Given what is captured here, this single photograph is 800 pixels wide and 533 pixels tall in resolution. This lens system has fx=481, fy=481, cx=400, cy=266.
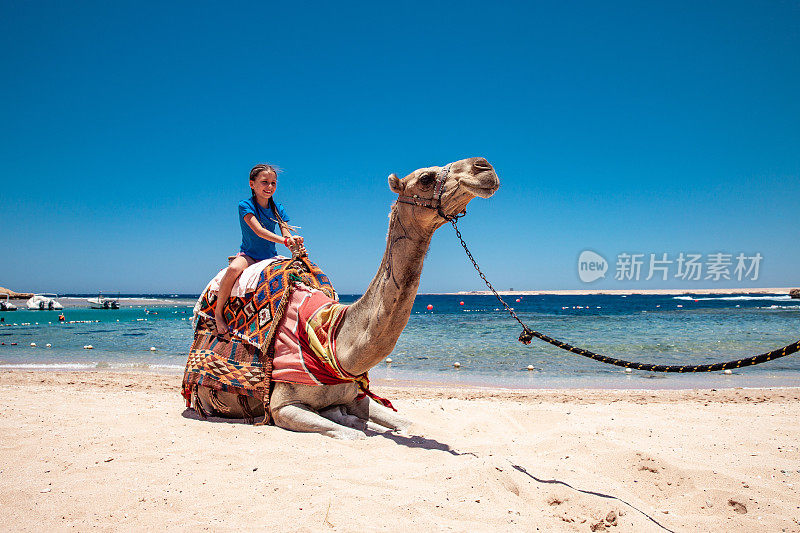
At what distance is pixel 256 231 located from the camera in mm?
4988

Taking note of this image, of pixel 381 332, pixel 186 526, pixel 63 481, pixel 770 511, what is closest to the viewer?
pixel 186 526

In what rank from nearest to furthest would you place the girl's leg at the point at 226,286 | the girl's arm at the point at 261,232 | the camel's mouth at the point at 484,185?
1. the camel's mouth at the point at 484,185
2. the girl's arm at the point at 261,232
3. the girl's leg at the point at 226,286

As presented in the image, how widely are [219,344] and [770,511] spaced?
4.87 m

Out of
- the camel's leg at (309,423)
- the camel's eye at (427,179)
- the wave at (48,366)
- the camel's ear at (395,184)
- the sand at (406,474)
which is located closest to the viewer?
the sand at (406,474)

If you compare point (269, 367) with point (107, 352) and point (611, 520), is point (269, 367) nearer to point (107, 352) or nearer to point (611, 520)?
point (611, 520)

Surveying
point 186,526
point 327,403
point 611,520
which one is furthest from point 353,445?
point 611,520

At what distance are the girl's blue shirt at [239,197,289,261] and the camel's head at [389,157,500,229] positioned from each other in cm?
201

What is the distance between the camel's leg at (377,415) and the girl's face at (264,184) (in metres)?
2.43

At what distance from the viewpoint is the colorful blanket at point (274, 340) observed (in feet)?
14.8

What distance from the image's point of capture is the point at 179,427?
4.88m

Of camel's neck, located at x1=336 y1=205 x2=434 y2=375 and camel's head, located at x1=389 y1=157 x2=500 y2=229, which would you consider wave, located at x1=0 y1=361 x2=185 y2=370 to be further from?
camel's head, located at x1=389 y1=157 x2=500 y2=229

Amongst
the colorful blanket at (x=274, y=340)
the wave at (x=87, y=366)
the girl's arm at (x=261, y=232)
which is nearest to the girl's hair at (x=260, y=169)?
the girl's arm at (x=261, y=232)

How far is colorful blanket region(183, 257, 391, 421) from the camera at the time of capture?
4.50m

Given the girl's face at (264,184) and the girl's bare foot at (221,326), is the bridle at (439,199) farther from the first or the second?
the girl's bare foot at (221,326)
